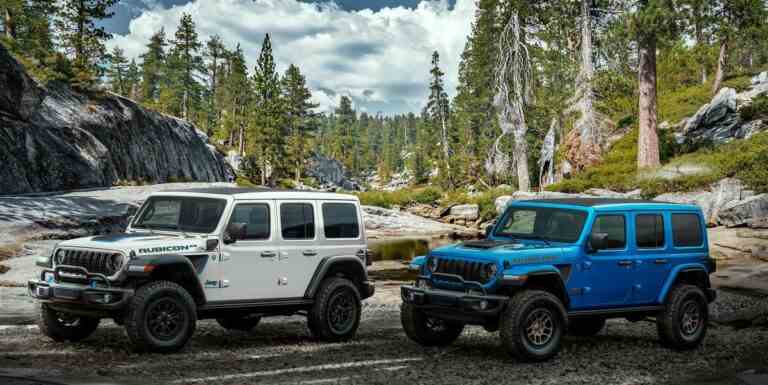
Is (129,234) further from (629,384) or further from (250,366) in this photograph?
(629,384)

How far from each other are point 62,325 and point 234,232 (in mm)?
2820

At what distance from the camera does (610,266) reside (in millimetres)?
10000

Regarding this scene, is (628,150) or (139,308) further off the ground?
(628,150)

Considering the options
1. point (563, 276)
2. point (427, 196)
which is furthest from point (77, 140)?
point (427, 196)

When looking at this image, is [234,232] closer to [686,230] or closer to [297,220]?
[297,220]

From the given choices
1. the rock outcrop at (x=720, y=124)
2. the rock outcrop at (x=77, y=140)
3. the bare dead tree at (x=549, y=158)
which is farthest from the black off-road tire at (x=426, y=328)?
the bare dead tree at (x=549, y=158)

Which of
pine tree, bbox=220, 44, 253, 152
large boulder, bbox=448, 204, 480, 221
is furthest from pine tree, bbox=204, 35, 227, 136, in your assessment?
large boulder, bbox=448, 204, 480, 221

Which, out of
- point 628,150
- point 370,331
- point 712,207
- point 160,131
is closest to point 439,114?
point 160,131

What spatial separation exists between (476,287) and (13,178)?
28.5 metres

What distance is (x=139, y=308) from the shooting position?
8.71 meters

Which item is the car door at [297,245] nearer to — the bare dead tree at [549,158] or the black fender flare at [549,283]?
the black fender flare at [549,283]

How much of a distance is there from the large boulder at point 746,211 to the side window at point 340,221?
2084 centimetres

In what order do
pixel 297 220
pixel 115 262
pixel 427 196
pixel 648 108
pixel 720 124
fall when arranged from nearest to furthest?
pixel 115 262 → pixel 297 220 → pixel 648 108 → pixel 720 124 → pixel 427 196

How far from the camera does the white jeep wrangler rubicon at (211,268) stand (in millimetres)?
8844
